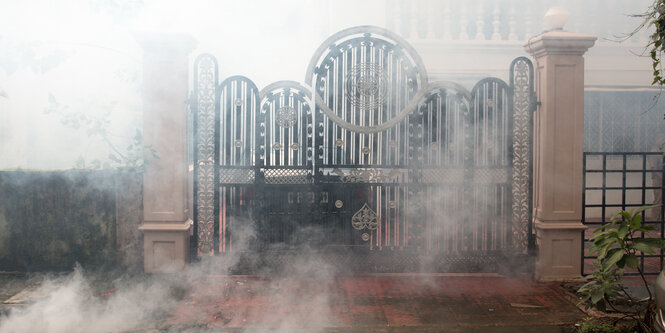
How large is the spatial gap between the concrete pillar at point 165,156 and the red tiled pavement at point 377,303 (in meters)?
0.61

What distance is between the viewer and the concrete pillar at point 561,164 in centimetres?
567

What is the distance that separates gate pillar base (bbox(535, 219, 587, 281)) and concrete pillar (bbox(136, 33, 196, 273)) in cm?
405

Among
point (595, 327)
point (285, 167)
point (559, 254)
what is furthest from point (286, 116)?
point (595, 327)

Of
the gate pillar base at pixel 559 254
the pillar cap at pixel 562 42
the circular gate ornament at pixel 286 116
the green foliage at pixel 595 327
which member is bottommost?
the green foliage at pixel 595 327

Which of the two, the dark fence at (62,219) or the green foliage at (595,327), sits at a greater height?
the dark fence at (62,219)

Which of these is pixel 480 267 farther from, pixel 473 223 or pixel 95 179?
pixel 95 179

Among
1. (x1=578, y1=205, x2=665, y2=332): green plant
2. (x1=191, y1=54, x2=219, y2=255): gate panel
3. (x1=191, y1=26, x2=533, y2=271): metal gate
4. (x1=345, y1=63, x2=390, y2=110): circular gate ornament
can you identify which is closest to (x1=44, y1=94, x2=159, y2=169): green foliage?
(x1=191, y1=54, x2=219, y2=255): gate panel

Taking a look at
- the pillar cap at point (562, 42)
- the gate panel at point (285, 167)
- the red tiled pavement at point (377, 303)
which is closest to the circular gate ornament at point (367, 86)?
the gate panel at point (285, 167)

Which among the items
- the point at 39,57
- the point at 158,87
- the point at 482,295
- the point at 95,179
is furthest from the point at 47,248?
the point at 482,295

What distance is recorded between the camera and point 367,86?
5.77 meters

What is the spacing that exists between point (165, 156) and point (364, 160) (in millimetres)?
→ 2251

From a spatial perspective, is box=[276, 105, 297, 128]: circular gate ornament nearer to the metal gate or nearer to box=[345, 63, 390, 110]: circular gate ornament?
the metal gate

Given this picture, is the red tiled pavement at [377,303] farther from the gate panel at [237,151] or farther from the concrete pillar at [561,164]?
the gate panel at [237,151]

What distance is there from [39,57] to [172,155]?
125 inches
